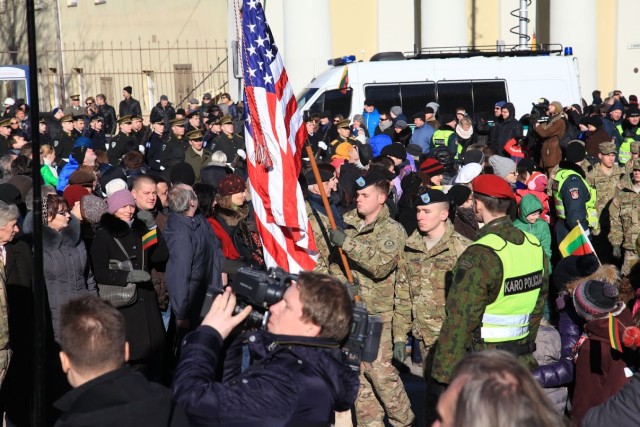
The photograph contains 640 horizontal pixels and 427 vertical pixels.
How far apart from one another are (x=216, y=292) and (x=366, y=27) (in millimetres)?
23979

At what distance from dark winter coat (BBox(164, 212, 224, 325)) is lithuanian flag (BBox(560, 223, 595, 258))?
2.38 m

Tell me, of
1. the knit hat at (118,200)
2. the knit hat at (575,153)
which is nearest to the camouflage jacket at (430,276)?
the knit hat at (118,200)

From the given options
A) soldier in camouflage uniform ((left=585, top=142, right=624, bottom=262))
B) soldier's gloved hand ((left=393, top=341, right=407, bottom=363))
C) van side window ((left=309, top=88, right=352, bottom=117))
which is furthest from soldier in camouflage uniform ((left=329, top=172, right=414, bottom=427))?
van side window ((left=309, top=88, right=352, bottom=117))

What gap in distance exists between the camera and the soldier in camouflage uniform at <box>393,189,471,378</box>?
21.4ft

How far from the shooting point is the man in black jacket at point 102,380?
346cm

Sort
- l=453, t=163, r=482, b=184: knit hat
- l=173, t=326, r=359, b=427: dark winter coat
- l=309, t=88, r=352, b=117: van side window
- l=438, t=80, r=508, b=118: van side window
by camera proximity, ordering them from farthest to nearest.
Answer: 1. l=438, t=80, r=508, b=118: van side window
2. l=309, t=88, r=352, b=117: van side window
3. l=453, t=163, r=482, b=184: knit hat
4. l=173, t=326, r=359, b=427: dark winter coat

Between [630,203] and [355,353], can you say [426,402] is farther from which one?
[630,203]

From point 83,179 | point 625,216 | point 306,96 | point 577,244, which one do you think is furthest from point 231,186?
point 306,96

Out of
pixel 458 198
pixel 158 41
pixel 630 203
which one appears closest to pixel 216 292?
pixel 458 198

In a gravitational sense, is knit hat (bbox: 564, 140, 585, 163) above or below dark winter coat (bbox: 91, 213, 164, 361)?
above

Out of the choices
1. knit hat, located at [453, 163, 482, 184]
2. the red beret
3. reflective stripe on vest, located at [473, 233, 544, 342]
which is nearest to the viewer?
reflective stripe on vest, located at [473, 233, 544, 342]

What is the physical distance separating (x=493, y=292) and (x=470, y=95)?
1352 centimetres

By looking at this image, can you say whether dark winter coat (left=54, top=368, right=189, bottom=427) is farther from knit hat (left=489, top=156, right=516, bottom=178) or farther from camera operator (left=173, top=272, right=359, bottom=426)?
knit hat (left=489, top=156, right=516, bottom=178)

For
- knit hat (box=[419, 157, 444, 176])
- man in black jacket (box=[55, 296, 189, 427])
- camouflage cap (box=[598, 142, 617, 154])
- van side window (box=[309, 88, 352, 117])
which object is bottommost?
man in black jacket (box=[55, 296, 189, 427])
